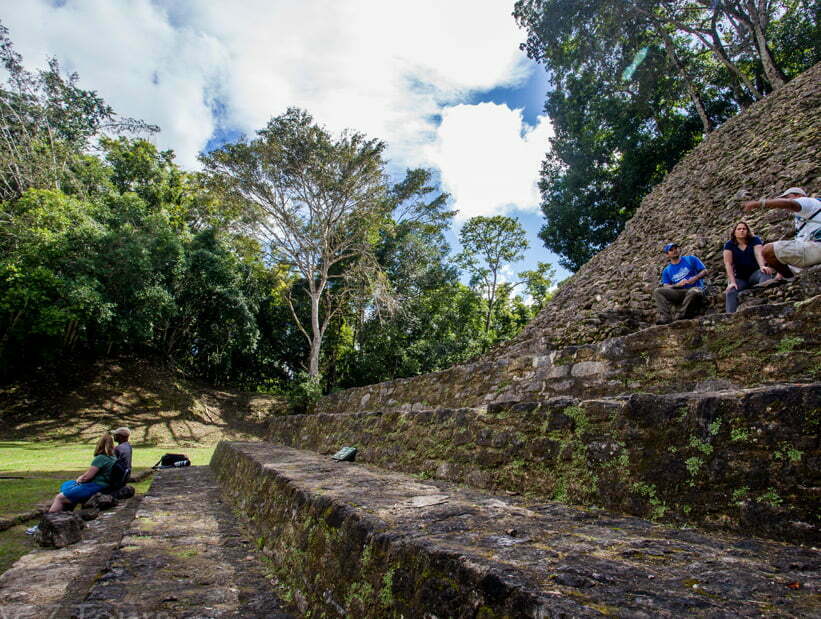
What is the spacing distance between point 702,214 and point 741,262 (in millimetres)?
4071

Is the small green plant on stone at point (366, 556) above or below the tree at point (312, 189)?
below

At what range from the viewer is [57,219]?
14.4 meters

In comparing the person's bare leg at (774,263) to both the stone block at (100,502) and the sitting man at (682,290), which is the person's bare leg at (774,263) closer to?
the sitting man at (682,290)

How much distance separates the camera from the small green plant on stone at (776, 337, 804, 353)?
2096 mm

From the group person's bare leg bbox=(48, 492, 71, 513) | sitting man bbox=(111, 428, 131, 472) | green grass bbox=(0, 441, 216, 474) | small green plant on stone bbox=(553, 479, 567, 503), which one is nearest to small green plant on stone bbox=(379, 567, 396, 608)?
small green plant on stone bbox=(553, 479, 567, 503)

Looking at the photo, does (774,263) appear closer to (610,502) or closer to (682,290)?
(682,290)

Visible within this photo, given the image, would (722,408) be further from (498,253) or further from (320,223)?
(498,253)

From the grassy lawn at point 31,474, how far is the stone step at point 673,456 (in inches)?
147

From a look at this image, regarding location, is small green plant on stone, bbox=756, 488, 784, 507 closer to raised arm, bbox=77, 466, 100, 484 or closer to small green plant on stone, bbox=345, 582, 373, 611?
small green plant on stone, bbox=345, 582, 373, 611

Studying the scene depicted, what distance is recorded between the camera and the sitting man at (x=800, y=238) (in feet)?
10.2

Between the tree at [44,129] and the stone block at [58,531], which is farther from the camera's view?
the tree at [44,129]

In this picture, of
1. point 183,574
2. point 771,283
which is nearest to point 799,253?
point 771,283

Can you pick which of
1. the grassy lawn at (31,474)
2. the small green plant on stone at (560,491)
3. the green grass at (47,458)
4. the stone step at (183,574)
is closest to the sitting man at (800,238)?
the small green plant on stone at (560,491)

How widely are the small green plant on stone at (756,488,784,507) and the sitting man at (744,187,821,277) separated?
106 inches
